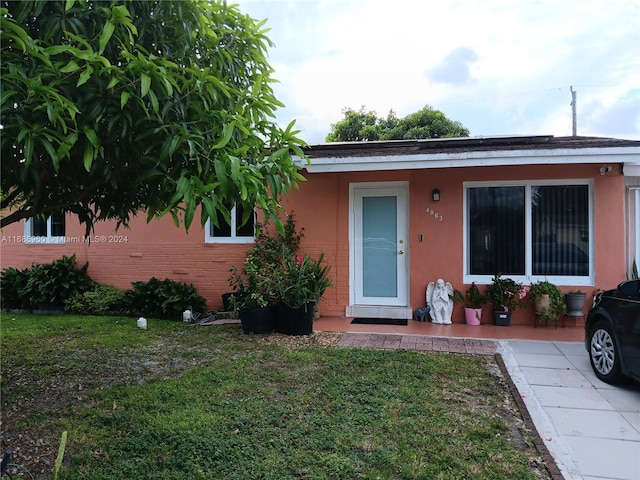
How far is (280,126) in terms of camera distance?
3.04 meters

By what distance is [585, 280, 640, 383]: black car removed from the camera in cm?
390

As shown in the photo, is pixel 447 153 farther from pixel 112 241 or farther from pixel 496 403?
pixel 112 241

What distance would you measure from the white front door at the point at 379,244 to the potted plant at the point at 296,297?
4.34 ft

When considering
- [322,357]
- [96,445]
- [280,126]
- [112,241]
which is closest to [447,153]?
[322,357]

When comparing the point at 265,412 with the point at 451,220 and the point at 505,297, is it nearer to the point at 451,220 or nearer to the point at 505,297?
the point at 505,297

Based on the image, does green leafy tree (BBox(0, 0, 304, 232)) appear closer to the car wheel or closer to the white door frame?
the car wheel

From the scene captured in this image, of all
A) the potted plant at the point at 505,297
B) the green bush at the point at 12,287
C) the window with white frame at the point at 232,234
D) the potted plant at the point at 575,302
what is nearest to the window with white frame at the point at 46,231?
the green bush at the point at 12,287

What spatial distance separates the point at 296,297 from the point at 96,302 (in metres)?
4.62

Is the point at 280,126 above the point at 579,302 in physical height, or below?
above

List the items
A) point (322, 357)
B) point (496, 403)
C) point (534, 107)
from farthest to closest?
1. point (534, 107)
2. point (322, 357)
3. point (496, 403)

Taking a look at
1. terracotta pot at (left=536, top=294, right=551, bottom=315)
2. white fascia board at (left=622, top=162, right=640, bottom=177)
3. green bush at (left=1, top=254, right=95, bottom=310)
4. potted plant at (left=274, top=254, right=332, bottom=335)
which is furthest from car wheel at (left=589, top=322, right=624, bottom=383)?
green bush at (left=1, top=254, right=95, bottom=310)

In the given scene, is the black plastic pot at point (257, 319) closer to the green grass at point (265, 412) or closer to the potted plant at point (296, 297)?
the potted plant at point (296, 297)

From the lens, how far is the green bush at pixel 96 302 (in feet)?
27.0

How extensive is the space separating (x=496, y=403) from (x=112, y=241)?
807 cm
